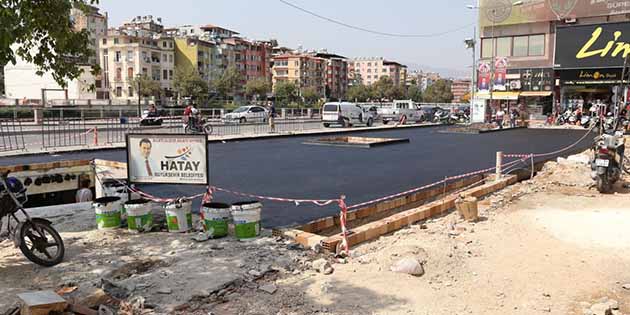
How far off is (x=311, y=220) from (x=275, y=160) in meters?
8.30

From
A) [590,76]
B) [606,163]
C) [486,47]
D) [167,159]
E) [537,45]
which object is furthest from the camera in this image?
[486,47]

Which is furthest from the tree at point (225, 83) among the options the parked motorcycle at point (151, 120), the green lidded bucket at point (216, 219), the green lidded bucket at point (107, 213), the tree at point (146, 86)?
the green lidded bucket at point (216, 219)

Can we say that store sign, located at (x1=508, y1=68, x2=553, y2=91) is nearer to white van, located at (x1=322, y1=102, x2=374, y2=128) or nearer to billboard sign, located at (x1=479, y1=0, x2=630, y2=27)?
billboard sign, located at (x1=479, y1=0, x2=630, y2=27)

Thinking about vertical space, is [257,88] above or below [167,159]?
above

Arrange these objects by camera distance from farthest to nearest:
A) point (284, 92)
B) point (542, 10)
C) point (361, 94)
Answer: point (361, 94)
point (284, 92)
point (542, 10)

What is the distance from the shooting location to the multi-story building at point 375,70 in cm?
18862

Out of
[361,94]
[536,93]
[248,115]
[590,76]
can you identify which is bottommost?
[248,115]

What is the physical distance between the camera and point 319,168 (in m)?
14.8

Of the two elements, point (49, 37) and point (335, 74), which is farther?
point (335, 74)

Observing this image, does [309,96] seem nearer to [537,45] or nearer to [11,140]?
[537,45]

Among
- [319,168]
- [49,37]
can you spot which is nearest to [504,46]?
[319,168]

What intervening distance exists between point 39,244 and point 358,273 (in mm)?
Answer: 3789

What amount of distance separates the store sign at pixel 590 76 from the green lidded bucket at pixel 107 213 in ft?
147

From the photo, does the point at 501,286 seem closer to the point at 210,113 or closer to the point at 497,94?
the point at 210,113
